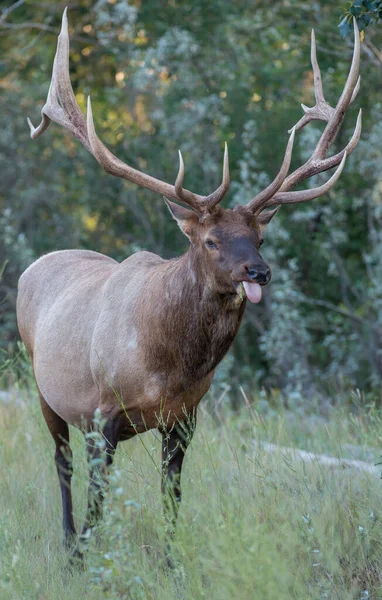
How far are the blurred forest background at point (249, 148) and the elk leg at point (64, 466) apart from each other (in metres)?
4.62

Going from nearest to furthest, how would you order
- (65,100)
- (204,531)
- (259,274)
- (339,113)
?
(204,531) → (259,274) → (339,113) → (65,100)

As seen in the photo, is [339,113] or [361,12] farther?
[339,113]

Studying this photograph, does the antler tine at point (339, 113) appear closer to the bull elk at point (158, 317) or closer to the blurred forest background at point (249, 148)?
the bull elk at point (158, 317)

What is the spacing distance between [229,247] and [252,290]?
10.8 inches

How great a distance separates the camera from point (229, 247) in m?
4.09

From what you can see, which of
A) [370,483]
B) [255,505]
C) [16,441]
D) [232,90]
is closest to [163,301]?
[255,505]

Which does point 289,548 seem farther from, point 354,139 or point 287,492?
point 354,139

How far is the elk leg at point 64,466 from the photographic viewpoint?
4.95 m

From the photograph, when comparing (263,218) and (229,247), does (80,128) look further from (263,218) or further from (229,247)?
(229,247)

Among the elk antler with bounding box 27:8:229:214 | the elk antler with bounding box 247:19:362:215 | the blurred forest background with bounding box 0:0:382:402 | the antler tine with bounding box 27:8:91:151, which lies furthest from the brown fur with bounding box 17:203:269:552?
the blurred forest background with bounding box 0:0:382:402

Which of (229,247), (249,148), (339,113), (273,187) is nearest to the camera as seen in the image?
(229,247)

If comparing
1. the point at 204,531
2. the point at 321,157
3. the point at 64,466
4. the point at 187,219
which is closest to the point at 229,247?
Result: the point at 187,219

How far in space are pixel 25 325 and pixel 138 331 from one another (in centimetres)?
139

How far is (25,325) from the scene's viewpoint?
561cm
